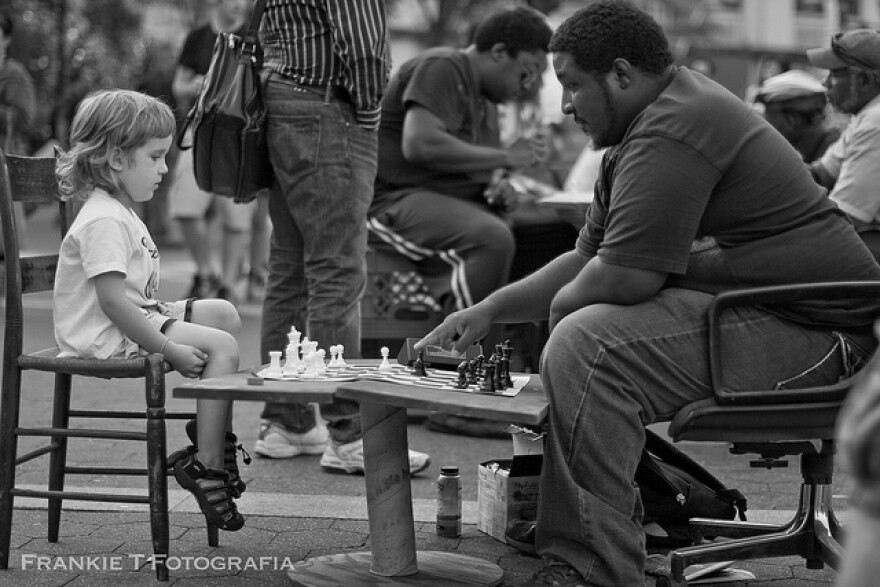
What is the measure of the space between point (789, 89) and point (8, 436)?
168 inches

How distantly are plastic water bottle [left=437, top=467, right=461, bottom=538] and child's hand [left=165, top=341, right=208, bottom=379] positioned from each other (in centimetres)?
81

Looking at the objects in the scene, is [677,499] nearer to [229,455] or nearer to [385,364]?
[385,364]

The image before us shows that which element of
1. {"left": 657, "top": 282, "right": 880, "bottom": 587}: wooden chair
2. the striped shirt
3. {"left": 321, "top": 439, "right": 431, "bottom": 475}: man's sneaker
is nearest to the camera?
{"left": 657, "top": 282, "right": 880, "bottom": 587}: wooden chair

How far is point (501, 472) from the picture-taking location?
384 cm

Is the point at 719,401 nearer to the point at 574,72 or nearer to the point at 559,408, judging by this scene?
the point at 559,408

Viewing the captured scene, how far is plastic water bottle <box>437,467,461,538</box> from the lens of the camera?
384 centimetres

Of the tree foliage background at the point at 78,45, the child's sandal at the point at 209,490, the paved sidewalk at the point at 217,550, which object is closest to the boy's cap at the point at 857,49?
the paved sidewalk at the point at 217,550

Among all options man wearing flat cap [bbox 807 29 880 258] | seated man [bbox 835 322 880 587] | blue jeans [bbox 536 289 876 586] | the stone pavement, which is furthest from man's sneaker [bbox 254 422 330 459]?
seated man [bbox 835 322 880 587]

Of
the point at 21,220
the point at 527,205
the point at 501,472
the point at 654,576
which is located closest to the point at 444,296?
the point at 527,205

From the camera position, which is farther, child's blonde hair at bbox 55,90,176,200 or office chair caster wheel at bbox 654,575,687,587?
child's blonde hair at bbox 55,90,176,200

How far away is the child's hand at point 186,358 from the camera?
3443 mm

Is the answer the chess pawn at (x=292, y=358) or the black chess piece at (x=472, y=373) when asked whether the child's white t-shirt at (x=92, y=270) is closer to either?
the chess pawn at (x=292, y=358)

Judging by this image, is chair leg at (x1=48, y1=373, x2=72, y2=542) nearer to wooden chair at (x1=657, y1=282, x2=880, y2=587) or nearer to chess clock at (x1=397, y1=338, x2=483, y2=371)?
chess clock at (x1=397, y1=338, x2=483, y2=371)

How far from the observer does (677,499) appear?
3674 millimetres
